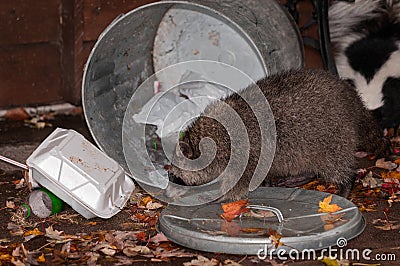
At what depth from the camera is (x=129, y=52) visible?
16.9 ft

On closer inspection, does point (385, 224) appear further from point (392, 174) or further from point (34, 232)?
point (34, 232)

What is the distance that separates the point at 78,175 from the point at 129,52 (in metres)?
1.61

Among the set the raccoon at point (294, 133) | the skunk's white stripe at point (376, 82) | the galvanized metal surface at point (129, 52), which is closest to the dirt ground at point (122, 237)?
the raccoon at point (294, 133)

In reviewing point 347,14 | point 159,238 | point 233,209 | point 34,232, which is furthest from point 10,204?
point 347,14

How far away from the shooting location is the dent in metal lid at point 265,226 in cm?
325

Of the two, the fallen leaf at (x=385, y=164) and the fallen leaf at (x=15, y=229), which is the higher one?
the fallen leaf at (x=15, y=229)

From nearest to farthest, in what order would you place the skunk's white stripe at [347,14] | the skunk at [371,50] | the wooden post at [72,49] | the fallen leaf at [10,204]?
1. the fallen leaf at [10,204]
2. the skunk at [371,50]
3. the skunk's white stripe at [347,14]
4. the wooden post at [72,49]

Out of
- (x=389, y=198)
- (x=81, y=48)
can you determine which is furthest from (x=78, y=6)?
(x=389, y=198)

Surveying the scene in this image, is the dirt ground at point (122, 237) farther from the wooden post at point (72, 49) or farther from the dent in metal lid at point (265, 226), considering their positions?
the wooden post at point (72, 49)

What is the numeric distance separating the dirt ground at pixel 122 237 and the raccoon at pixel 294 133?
26cm

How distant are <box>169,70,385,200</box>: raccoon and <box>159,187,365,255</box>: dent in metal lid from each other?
0.62 feet

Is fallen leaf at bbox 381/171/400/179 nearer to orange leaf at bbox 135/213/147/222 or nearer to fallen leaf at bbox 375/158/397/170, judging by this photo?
fallen leaf at bbox 375/158/397/170

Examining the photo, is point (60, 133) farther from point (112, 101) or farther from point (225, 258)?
point (225, 258)

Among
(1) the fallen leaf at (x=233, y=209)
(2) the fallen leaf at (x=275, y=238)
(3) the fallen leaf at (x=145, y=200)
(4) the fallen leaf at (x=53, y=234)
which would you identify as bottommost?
(3) the fallen leaf at (x=145, y=200)
